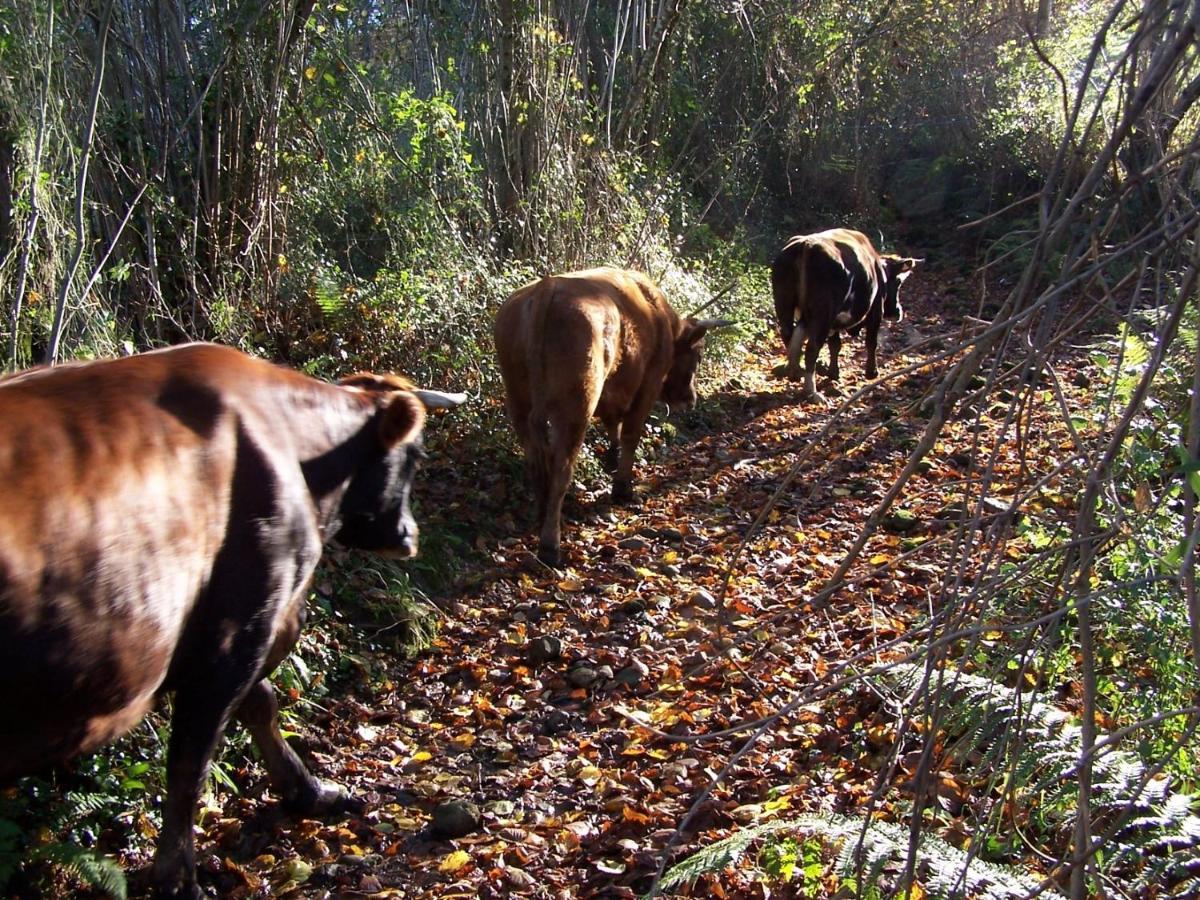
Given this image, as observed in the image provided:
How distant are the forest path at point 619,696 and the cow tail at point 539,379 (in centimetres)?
71

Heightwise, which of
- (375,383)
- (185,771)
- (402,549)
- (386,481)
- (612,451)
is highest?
(375,383)

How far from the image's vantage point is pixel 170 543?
347 cm

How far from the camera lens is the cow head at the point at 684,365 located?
388 inches

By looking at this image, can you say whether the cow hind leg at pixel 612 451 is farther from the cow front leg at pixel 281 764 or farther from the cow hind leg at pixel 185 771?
the cow hind leg at pixel 185 771

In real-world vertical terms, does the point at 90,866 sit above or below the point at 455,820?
above

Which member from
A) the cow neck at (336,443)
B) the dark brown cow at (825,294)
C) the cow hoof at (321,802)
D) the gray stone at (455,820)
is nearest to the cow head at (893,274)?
the dark brown cow at (825,294)

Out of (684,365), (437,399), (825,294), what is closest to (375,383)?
(437,399)

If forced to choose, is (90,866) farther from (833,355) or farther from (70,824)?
(833,355)

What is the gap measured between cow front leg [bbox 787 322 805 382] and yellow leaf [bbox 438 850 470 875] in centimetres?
918

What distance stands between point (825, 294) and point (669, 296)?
1.86 metres

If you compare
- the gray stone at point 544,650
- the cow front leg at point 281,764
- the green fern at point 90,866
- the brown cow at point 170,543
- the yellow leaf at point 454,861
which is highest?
the brown cow at point 170,543

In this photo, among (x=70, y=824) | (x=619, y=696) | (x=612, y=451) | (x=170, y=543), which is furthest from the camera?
(x=612, y=451)

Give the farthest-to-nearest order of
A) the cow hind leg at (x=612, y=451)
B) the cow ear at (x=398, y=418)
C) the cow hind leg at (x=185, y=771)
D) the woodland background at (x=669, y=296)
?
1. the cow hind leg at (x=612, y=451)
2. the cow ear at (x=398, y=418)
3. the cow hind leg at (x=185, y=771)
4. the woodland background at (x=669, y=296)

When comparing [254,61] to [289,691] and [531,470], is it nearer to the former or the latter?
[531,470]
